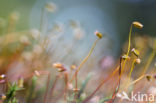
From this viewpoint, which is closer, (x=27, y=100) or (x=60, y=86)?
(x=27, y=100)

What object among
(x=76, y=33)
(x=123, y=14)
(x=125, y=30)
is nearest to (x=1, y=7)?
(x=76, y=33)

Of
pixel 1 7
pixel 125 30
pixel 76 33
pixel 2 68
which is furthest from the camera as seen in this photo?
pixel 125 30

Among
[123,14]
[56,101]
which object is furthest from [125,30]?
[56,101]

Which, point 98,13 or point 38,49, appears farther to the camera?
point 98,13

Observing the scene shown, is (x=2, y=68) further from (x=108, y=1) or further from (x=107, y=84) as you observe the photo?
(x=108, y=1)

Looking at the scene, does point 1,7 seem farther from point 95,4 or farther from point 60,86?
point 95,4

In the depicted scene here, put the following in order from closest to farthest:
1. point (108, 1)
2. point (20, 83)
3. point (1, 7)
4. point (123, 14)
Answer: point (20, 83), point (1, 7), point (123, 14), point (108, 1)

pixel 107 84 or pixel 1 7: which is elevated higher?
pixel 1 7

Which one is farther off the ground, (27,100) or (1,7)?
(1,7)

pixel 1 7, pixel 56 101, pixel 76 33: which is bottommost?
pixel 56 101
